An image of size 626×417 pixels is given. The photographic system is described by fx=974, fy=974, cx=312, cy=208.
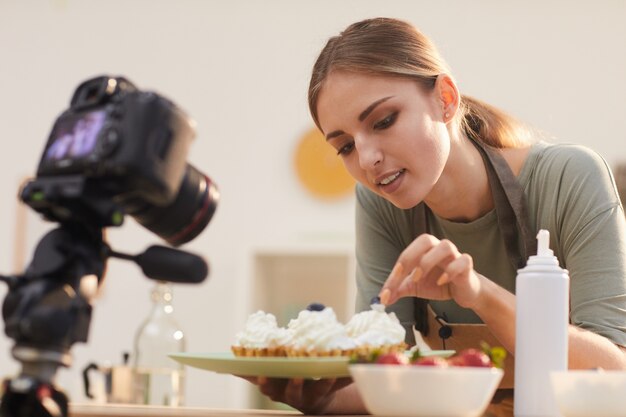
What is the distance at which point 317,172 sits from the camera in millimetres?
4664

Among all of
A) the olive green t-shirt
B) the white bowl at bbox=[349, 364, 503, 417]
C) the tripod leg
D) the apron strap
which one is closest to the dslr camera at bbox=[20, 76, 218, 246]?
the tripod leg

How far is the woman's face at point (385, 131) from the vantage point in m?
1.57

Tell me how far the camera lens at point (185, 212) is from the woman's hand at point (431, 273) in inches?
9.9

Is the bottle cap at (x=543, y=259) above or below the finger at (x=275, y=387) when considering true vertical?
above

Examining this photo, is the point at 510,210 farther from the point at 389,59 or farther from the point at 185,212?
the point at 185,212

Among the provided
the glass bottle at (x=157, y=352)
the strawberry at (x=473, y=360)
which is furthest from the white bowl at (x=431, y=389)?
the glass bottle at (x=157, y=352)

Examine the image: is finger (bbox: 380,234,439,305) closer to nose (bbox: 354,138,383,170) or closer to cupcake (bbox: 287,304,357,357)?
cupcake (bbox: 287,304,357,357)

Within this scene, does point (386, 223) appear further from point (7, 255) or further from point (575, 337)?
point (7, 255)

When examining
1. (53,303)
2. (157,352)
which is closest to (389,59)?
(53,303)

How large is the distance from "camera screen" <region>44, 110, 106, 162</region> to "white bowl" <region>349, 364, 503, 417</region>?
13.5 inches

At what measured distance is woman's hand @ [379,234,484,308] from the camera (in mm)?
1132

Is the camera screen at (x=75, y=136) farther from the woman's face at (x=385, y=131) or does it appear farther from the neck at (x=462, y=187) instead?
the neck at (x=462, y=187)

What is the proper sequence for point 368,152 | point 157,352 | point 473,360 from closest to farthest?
point 473,360, point 368,152, point 157,352

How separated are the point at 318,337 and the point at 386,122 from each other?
488 mm
